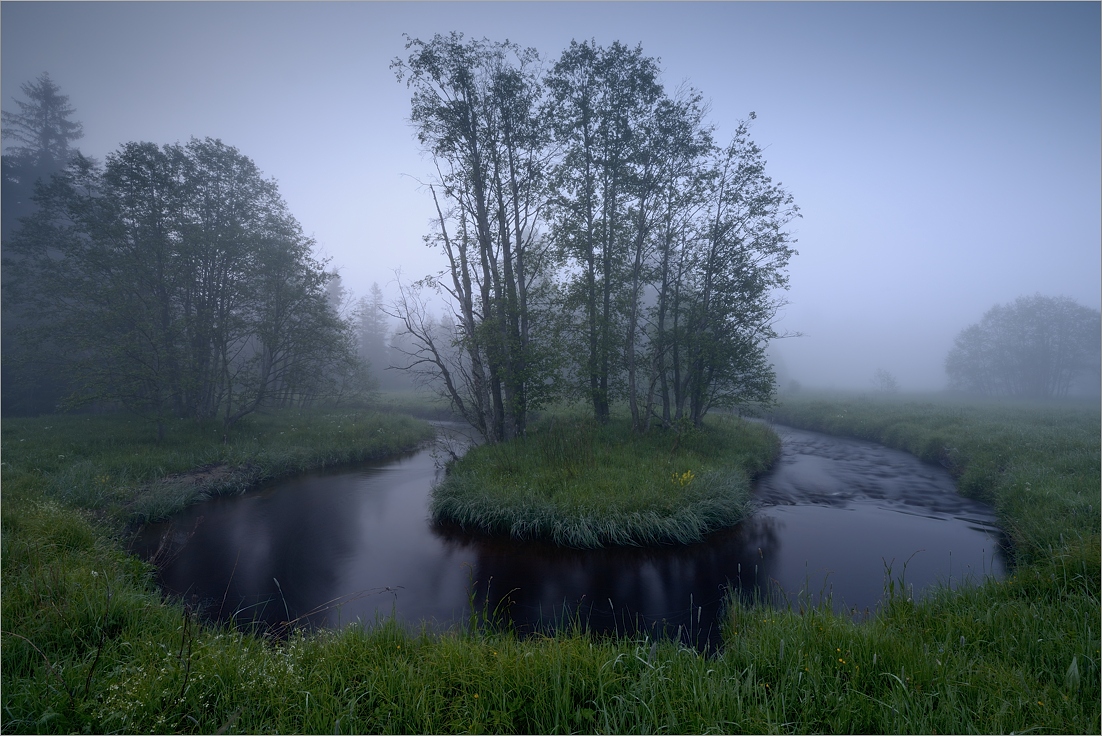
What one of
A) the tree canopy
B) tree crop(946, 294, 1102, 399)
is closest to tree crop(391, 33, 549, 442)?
the tree canopy

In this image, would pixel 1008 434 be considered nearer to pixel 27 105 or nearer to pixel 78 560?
pixel 78 560

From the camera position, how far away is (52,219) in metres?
16.7

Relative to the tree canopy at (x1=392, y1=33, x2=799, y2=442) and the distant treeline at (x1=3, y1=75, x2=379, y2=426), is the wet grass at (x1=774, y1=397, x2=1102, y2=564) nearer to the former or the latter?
the tree canopy at (x1=392, y1=33, x2=799, y2=442)

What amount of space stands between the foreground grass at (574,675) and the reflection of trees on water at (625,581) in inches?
62.3

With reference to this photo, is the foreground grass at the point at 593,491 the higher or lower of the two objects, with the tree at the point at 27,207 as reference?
lower

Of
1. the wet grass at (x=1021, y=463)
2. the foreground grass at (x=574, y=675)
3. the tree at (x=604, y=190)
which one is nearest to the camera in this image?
the foreground grass at (x=574, y=675)

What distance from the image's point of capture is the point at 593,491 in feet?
29.6

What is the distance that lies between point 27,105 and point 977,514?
141 feet

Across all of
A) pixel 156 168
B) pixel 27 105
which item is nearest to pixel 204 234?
pixel 156 168

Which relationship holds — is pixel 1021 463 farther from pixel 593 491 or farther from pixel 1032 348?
pixel 1032 348

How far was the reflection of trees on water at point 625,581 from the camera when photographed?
583cm

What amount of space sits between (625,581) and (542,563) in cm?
147

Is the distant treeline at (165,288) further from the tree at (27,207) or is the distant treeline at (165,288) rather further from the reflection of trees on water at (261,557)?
the reflection of trees on water at (261,557)

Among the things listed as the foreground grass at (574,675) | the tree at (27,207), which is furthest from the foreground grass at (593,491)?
the tree at (27,207)
